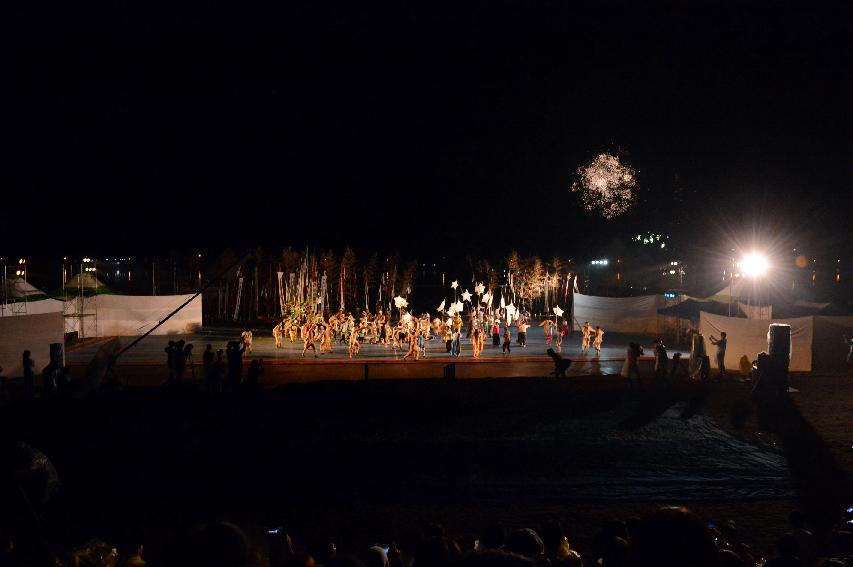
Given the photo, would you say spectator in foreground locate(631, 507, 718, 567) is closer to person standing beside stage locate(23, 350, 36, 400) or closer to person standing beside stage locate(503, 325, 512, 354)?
person standing beside stage locate(23, 350, 36, 400)

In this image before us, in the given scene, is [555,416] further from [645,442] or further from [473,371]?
[473,371]

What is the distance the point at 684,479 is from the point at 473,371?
32.0 ft

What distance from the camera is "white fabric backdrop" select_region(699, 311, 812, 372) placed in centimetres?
1773

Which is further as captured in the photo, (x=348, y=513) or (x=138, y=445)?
(x=138, y=445)

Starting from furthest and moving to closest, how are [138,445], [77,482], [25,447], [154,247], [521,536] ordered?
1. [154,247]
2. [138,445]
3. [77,482]
4. [25,447]
5. [521,536]

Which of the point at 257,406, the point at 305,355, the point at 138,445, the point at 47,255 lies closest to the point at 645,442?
the point at 257,406

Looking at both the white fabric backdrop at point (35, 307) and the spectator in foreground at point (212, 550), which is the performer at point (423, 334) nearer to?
the white fabric backdrop at point (35, 307)

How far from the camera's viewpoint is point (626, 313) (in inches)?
1238

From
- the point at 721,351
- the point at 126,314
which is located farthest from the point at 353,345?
the point at 126,314

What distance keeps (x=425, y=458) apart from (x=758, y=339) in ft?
41.3

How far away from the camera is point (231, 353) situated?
13688mm

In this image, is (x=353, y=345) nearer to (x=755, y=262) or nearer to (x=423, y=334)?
(x=423, y=334)

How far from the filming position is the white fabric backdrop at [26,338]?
54.6 ft

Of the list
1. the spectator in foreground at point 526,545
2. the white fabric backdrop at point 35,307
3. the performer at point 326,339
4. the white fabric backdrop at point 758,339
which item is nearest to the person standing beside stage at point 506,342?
the performer at point 326,339
